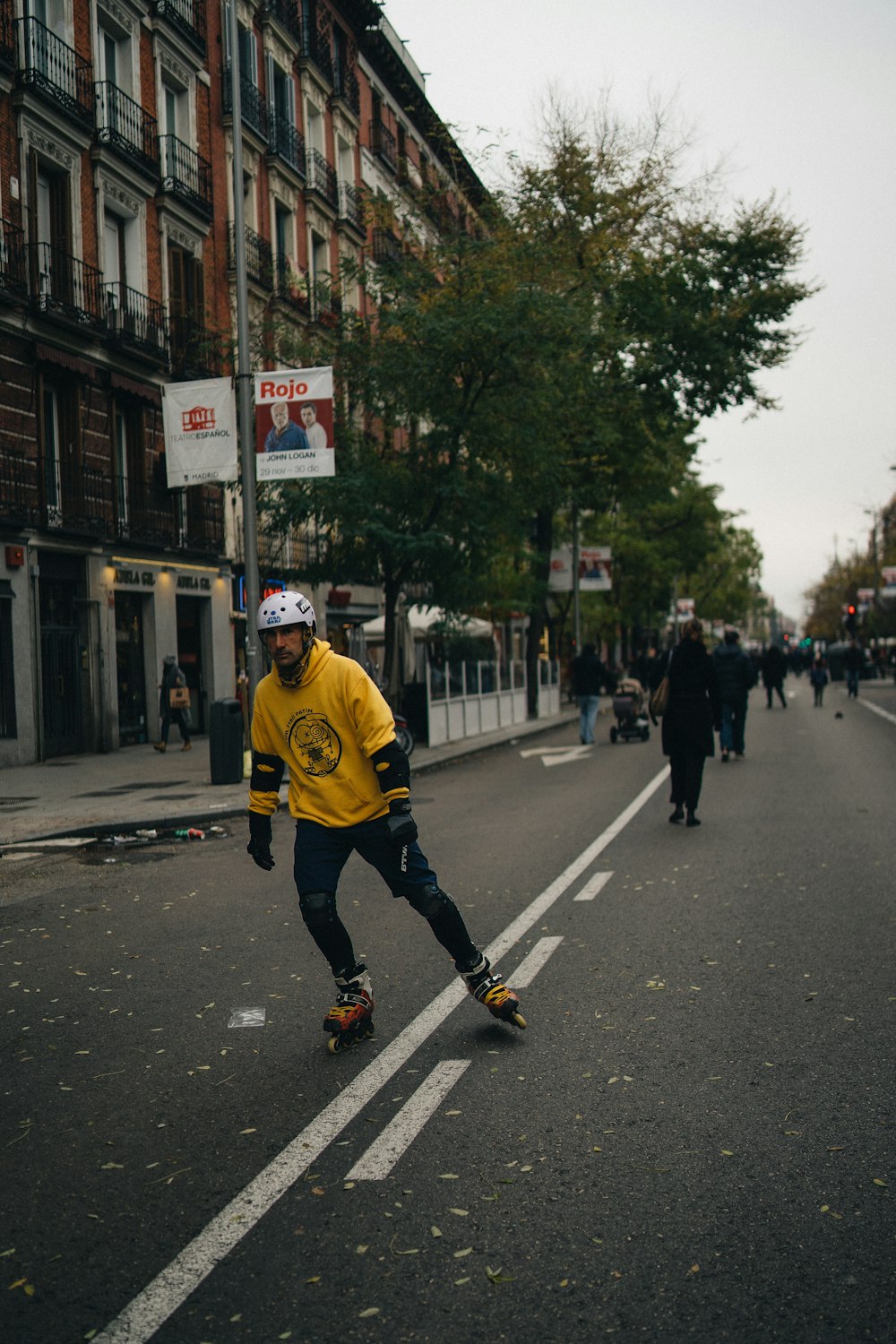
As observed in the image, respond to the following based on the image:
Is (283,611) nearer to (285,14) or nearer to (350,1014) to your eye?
(350,1014)

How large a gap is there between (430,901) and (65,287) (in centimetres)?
2041

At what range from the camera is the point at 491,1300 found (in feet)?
10.5

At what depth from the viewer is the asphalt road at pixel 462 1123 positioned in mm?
3229

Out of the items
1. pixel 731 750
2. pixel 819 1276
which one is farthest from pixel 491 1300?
pixel 731 750

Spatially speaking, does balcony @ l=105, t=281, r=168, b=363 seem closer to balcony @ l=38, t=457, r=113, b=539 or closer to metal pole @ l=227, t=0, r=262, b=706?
balcony @ l=38, t=457, r=113, b=539

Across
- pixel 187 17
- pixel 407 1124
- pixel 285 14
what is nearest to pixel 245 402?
pixel 407 1124

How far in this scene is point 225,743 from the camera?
17484 millimetres

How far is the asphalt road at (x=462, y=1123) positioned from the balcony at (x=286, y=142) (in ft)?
92.1

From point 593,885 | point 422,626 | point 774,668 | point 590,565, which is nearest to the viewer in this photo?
point 593,885

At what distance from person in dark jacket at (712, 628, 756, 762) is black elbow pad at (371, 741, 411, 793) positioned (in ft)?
45.4

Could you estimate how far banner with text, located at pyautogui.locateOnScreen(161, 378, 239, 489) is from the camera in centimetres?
1659

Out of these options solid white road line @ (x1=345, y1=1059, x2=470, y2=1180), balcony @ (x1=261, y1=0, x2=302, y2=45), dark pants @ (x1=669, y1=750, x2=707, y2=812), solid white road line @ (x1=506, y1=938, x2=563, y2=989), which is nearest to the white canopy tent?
dark pants @ (x1=669, y1=750, x2=707, y2=812)

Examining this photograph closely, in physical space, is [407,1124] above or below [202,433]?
below

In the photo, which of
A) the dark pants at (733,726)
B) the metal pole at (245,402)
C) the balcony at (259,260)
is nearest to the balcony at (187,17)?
the balcony at (259,260)
